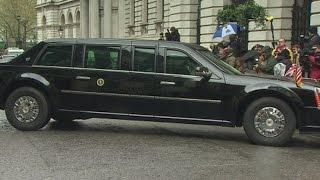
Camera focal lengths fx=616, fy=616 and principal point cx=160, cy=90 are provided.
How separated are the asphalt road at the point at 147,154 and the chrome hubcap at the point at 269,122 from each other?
0.92 feet

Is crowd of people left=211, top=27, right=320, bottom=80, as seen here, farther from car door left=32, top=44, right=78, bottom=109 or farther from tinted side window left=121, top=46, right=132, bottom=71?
car door left=32, top=44, right=78, bottom=109

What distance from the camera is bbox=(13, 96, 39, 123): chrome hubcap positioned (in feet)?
35.6

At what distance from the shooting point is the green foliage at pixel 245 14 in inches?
787

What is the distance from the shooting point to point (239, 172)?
299 inches

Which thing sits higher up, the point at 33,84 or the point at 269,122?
the point at 33,84

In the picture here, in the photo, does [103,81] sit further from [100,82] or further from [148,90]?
[148,90]

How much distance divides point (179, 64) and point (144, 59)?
64cm

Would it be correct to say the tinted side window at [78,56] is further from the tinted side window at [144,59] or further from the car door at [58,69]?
the tinted side window at [144,59]

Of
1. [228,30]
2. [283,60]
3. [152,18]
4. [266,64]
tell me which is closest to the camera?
[283,60]

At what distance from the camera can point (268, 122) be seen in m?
9.77

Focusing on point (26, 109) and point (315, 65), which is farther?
point (315, 65)

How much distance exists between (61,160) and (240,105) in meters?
3.17

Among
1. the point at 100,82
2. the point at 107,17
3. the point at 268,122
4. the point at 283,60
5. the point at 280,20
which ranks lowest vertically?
the point at 268,122

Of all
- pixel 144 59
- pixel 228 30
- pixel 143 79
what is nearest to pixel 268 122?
pixel 143 79
